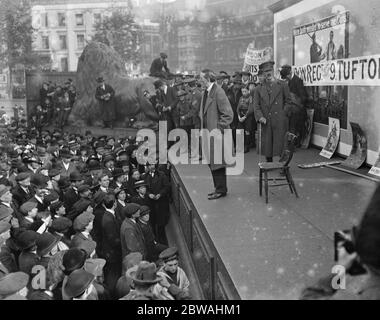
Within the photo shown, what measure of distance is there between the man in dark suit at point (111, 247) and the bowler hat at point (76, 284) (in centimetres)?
236

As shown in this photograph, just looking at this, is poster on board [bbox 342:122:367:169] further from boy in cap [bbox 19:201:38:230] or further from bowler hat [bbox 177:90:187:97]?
boy in cap [bbox 19:201:38:230]

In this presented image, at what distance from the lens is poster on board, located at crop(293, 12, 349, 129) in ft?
34.8

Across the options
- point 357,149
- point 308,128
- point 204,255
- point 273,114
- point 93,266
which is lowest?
point 204,255

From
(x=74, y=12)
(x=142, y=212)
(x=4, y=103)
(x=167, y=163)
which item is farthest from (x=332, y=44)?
(x=74, y=12)

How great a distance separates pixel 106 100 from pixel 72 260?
1443cm

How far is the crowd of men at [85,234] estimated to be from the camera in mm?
3979

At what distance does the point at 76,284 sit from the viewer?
386 centimetres

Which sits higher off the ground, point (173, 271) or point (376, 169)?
point (376, 169)

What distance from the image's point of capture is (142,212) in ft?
20.8

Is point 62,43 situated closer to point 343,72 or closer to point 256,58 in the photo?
point 256,58

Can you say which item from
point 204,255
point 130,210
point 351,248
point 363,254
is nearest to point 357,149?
point 204,255

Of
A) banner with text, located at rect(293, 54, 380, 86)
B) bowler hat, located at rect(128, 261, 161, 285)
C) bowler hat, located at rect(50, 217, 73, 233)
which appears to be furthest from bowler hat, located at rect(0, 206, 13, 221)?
banner with text, located at rect(293, 54, 380, 86)

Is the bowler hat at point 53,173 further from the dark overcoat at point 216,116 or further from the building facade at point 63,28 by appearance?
the building facade at point 63,28

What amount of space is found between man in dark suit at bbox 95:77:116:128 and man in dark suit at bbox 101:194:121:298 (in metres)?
12.2
